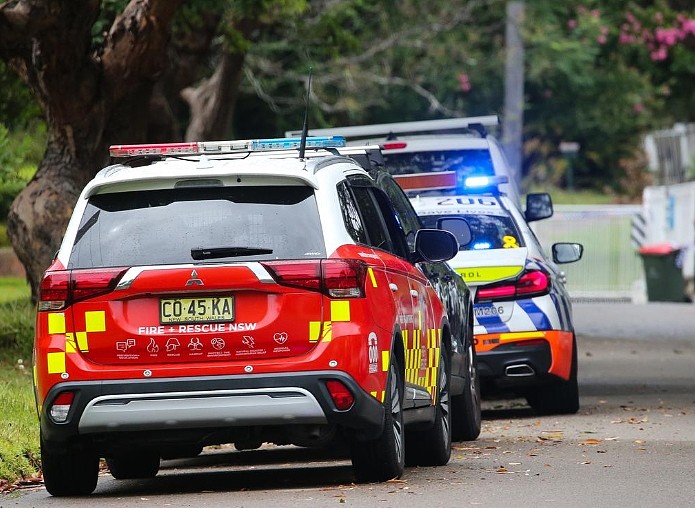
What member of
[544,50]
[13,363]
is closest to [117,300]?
[13,363]

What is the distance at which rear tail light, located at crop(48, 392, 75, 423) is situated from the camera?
9.09 metres

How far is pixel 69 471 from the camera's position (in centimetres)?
959

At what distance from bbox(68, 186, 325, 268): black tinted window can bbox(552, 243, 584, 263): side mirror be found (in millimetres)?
6362

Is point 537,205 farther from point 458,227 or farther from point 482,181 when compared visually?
point 458,227

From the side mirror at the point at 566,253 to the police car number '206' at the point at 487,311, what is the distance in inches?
62.5

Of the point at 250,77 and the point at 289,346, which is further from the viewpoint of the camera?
the point at 250,77

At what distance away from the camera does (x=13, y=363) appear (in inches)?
648

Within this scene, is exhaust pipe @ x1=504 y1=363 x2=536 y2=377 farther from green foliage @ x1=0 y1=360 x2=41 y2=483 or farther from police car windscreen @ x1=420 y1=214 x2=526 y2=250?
green foliage @ x1=0 y1=360 x2=41 y2=483

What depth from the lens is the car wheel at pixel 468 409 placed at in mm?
12242

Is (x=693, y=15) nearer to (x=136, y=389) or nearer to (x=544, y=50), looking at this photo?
(x=544, y=50)

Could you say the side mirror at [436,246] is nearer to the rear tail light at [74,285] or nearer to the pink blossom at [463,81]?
the rear tail light at [74,285]

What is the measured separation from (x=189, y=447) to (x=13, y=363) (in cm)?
717

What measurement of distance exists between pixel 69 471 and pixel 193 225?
1.47 metres

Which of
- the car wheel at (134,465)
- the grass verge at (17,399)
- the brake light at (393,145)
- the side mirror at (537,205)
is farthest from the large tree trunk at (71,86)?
the car wheel at (134,465)
